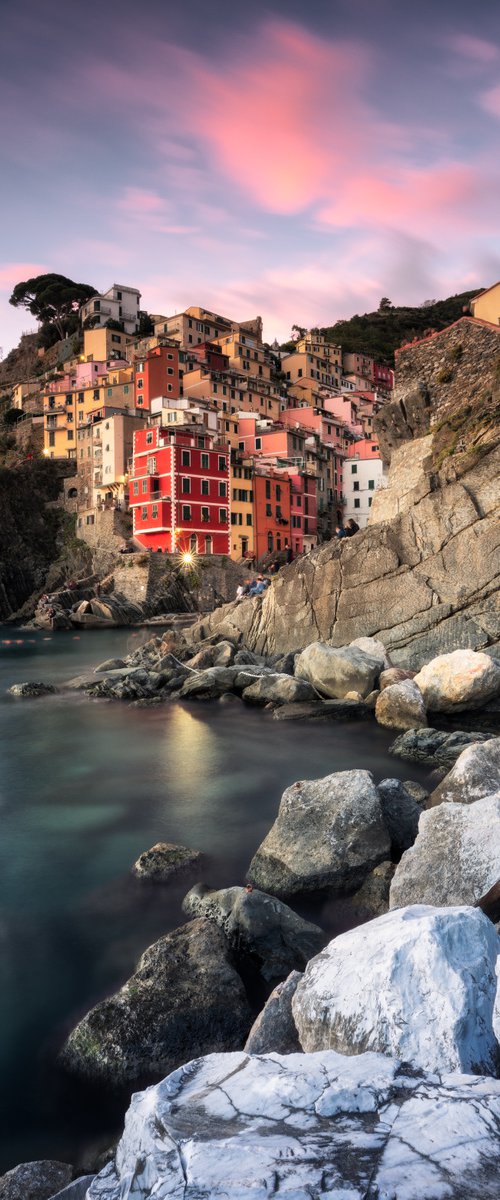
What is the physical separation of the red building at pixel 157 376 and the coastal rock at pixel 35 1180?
7029 centimetres

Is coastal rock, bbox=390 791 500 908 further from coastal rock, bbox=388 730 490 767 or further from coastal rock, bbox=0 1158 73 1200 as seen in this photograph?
coastal rock, bbox=388 730 490 767

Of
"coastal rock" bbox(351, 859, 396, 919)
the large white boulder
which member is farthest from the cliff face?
"coastal rock" bbox(351, 859, 396, 919)

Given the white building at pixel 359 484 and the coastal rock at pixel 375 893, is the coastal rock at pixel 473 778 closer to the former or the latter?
the coastal rock at pixel 375 893

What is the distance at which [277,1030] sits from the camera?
4.07 meters

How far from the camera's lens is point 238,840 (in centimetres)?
912

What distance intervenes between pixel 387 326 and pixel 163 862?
466ft

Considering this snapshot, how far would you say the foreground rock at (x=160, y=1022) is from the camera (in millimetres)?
4684

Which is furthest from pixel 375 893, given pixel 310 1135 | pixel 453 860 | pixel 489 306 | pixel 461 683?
pixel 489 306

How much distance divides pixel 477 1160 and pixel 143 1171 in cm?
118

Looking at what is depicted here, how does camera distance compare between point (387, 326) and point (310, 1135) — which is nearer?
point (310, 1135)

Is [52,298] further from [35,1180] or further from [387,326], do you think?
[35,1180]

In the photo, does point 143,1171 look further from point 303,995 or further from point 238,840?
point 238,840

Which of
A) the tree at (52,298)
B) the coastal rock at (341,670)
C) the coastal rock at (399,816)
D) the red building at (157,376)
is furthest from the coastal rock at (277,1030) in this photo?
the tree at (52,298)

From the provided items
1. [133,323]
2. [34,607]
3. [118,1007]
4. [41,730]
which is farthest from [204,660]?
[133,323]
